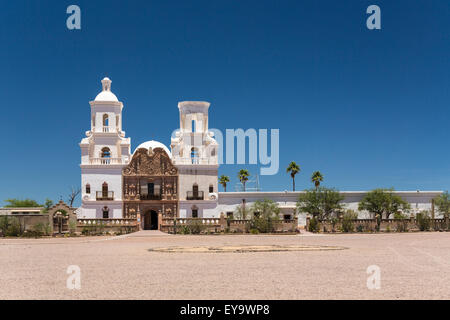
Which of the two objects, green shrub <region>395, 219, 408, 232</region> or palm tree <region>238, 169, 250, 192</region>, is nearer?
green shrub <region>395, 219, 408, 232</region>

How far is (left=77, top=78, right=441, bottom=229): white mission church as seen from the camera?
54906mm

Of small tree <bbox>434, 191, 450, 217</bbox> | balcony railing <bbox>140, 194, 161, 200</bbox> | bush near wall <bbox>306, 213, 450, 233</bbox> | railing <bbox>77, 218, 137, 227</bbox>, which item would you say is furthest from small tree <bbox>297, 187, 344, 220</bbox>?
railing <bbox>77, 218, 137, 227</bbox>

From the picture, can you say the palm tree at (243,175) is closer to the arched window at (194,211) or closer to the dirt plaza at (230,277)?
the arched window at (194,211)

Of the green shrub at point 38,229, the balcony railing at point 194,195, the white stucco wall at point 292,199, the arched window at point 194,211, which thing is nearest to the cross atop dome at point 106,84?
the balcony railing at point 194,195

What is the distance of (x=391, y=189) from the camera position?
187ft

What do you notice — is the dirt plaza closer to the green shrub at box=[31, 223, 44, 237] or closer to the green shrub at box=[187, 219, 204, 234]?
the green shrub at box=[31, 223, 44, 237]

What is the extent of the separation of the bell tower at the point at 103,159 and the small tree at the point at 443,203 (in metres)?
32.3

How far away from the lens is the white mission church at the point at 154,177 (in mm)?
54906

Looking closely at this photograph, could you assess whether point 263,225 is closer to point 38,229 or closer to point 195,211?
point 195,211

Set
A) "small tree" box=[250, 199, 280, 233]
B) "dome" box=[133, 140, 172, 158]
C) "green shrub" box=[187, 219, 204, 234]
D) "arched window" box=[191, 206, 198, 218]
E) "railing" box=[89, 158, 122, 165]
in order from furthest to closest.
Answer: "dome" box=[133, 140, 172, 158] < "arched window" box=[191, 206, 198, 218] < "railing" box=[89, 158, 122, 165] < "small tree" box=[250, 199, 280, 233] < "green shrub" box=[187, 219, 204, 234]

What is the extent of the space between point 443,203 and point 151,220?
29893 millimetres

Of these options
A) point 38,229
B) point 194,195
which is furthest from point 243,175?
point 38,229

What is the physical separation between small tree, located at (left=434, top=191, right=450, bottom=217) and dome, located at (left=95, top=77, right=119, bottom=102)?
35.0 m

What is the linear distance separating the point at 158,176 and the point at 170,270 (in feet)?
136
